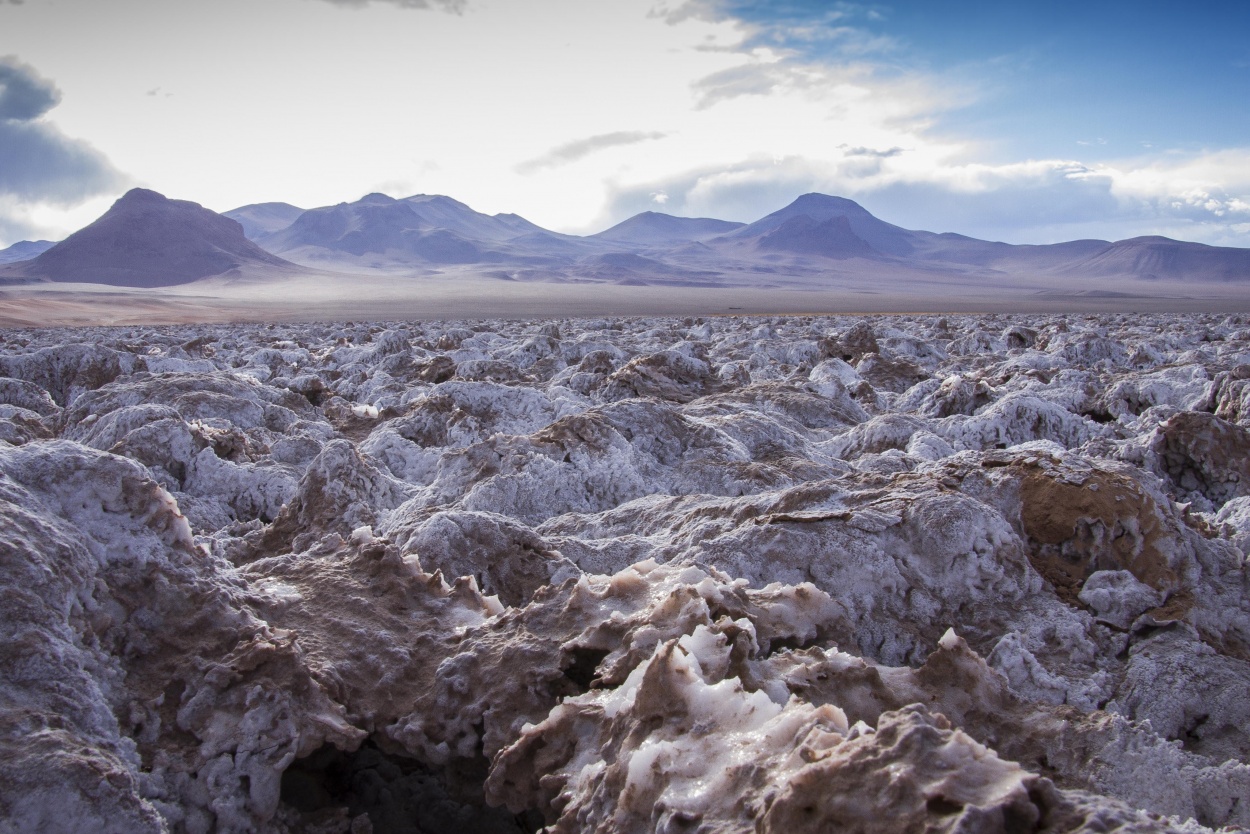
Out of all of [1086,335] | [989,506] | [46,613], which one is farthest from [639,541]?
[1086,335]

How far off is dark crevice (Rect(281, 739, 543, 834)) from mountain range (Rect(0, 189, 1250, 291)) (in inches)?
4171

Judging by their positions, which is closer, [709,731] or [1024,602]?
[709,731]

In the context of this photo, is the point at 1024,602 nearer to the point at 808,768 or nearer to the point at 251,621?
the point at 808,768

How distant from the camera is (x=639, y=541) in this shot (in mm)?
3596

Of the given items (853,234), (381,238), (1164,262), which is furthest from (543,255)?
(1164,262)

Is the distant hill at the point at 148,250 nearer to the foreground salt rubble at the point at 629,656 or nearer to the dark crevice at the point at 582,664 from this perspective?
the foreground salt rubble at the point at 629,656

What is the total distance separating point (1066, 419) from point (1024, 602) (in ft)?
14.7

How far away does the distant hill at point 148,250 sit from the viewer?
101125mm

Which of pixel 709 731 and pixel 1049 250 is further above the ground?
pixel 1049 250

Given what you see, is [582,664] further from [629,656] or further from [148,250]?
[148,250]

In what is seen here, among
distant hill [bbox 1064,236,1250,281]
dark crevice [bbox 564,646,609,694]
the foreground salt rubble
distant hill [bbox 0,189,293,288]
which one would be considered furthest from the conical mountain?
dark crevice [bbox 564,646,609,694]

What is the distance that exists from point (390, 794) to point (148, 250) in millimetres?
122251

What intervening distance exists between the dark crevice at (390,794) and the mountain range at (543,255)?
10594 cm

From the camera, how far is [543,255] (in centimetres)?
15975
